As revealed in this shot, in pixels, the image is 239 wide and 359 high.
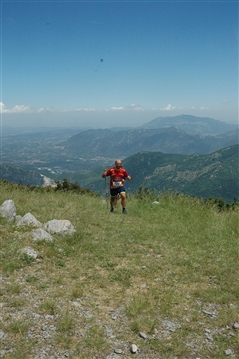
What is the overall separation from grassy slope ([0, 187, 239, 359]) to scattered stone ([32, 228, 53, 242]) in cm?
16

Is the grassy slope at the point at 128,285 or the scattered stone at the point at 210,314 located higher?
the grassy slope at the point at 128,285

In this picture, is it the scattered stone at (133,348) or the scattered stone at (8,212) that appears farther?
the scattered stone at (8,212)

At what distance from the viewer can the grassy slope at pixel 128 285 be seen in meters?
4.02

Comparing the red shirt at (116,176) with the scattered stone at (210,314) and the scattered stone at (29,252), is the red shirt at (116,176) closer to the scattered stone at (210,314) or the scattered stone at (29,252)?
the scattered stone at (29,252)

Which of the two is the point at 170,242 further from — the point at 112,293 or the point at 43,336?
the point at 43,336

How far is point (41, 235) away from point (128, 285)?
290cm

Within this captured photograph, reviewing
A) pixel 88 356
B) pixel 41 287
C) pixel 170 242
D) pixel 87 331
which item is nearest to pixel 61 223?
pixel 41 287

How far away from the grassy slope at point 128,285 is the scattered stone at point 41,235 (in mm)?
159

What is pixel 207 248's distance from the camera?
7.99 metres

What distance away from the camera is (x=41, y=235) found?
7172mm

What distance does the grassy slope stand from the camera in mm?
4023

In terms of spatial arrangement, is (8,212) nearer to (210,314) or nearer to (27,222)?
(27,222)

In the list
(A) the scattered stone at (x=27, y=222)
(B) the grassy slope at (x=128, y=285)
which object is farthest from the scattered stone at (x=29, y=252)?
(A) the scattered stone at (x=27, y=222)

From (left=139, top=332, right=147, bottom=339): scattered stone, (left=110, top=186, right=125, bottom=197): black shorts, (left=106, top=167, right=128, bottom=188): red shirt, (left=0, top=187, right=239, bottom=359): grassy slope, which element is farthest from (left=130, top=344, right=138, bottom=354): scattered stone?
(left=106, top=167, right=128, bottom=188): red shirt
